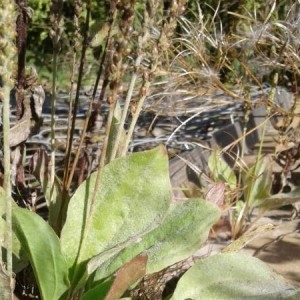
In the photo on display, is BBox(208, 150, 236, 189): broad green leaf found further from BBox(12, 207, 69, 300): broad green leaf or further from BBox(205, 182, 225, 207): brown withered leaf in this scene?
BBox(12, 207, 69, 300): broad green leaf

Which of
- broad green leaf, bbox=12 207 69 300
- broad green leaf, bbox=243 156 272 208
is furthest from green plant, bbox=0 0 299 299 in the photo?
broad green leaf, bbox=243 156 272 208

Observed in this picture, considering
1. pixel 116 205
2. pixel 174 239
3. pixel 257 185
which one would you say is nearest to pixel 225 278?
pixel 174 239

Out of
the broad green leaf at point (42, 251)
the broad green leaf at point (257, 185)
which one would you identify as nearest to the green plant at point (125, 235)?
the broad green leaf at point (42, 251)

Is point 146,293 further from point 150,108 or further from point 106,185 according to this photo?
point 150,108

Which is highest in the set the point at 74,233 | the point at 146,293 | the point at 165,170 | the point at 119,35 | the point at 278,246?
the point at 119,35

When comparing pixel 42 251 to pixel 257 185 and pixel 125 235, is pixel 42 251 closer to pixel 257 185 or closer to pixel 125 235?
pixel 125 235

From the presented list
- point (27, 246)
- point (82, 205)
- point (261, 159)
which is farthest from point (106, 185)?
point (261, 159)

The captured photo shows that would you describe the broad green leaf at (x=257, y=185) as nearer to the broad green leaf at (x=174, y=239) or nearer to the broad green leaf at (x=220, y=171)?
the broad green leaf at (x=220, y=171)
